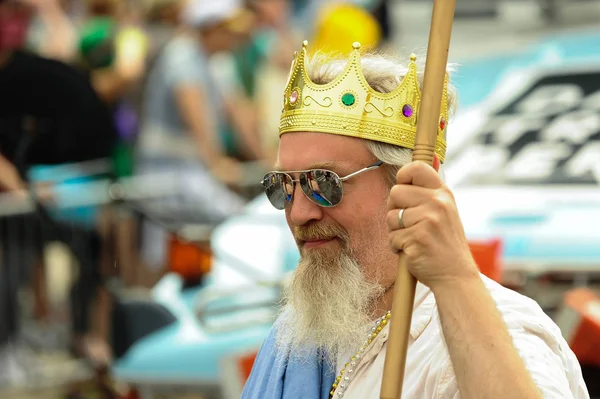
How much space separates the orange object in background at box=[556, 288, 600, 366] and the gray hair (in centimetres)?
167

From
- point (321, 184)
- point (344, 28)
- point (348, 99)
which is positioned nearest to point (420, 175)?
point (321, 184)

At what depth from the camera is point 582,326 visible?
14.7 feet

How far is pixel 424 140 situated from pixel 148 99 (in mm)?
5586

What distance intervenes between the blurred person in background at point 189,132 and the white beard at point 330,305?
14.1ft

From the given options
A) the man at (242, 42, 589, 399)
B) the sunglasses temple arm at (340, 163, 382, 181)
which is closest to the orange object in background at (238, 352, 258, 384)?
the man at (242, 42, 589, 399)

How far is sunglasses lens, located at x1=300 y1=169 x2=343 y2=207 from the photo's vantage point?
9.61ft

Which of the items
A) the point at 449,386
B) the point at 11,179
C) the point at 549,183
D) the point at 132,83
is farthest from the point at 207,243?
the point at 449,386

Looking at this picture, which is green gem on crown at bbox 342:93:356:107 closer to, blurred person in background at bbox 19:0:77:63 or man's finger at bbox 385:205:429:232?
man's finger at bbox 385:205:429:232

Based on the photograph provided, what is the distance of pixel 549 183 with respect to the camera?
5.89 meters

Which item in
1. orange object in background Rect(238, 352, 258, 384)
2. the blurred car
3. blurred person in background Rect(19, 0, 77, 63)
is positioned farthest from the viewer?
blurred person in background Rect(19, 0, 77, 63)

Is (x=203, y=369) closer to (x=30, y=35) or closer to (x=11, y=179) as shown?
(x=11, y=179)

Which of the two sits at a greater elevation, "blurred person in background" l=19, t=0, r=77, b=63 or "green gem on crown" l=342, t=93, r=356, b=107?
"blurred person in background" l=19, t=0, r=77, b=63

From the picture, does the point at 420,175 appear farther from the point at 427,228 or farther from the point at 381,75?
the point at 381,75

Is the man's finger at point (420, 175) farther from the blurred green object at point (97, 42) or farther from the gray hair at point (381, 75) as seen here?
the blurred green object at point (97, 42)
